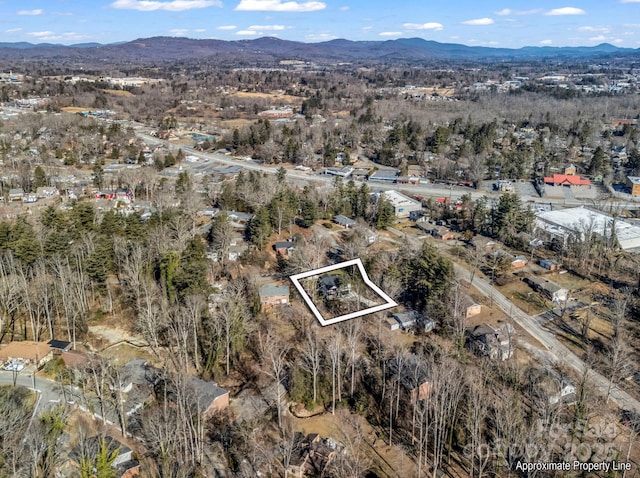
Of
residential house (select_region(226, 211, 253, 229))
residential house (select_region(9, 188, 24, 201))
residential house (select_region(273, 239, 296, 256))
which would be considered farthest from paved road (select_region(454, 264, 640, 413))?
residential house (select_region(9, 188, 24, 201))

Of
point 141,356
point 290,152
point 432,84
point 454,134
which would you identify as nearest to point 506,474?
point 141,356

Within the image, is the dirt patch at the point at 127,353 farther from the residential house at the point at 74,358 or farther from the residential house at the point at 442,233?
the residential house at the point at 442,233

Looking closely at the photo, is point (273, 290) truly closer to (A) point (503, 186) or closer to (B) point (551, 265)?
(B) point (551, 265)

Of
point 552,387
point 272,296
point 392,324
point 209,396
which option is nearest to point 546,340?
point 552,387

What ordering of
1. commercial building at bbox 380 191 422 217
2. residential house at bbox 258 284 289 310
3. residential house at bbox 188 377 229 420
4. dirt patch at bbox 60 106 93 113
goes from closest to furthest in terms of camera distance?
residential house at bbox 188 377 229 420, residential house at bbox 258 284 289 310, commercial building at bbox 380 191 422 217, dirt patch at bbox 60 106 93 113

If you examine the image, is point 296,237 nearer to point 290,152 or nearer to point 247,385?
point 247,385

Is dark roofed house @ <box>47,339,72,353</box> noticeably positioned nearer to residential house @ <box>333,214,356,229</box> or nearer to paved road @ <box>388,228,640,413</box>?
paved road @ <box>388,228,640,413</box>
